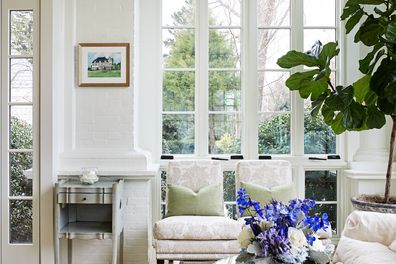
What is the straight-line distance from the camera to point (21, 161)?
11.6 feet

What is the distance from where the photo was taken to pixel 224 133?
428cm

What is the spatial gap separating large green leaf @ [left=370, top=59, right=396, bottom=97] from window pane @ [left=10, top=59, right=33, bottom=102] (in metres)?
2.99

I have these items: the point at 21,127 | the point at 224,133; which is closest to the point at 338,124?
the point at 224,133

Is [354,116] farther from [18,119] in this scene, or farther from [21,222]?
[21,222]

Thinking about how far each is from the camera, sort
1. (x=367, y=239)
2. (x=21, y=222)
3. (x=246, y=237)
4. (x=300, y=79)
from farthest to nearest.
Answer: (x=21, y=222) → (x=300, y=79) → (x=367, y=239) → (x=246, y=237)

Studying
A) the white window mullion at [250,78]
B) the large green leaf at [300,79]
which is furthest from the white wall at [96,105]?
the large green leaf at [300,79]

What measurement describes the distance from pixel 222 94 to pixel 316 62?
1.29m

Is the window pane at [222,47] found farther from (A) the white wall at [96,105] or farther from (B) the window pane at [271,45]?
(A) the white wall at [96,105]

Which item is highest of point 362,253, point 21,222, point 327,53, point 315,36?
point 315,36

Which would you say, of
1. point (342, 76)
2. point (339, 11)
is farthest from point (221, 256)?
point (339, 11)

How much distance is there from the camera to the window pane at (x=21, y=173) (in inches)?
139

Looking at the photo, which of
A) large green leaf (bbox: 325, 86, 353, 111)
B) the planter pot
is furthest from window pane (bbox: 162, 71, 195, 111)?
the planter pot

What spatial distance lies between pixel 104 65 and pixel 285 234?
259cm

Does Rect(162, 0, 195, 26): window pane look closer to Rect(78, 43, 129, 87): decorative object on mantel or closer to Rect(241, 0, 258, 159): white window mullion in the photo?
Rect(241, 0, 258, 159): white window mullion
